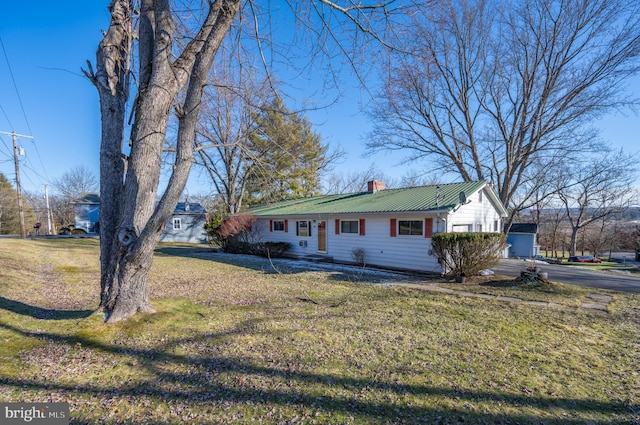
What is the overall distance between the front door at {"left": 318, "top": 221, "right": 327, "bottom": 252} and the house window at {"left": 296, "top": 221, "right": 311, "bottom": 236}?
2.52 ft

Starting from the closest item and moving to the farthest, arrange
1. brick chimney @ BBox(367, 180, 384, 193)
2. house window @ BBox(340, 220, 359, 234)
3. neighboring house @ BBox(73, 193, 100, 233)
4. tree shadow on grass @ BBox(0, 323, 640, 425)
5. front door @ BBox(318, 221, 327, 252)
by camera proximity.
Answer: tree shadow on grass @ BBox(0, 323, 640, 425) → house window @ BBox(340, 220, 359, 234) → front door @ BBox(318, 221, 327, 252) → brick chimney @ BBox(367, 180, 384, 193) → neighboring house @ BBox(73, 193, 100, 233)

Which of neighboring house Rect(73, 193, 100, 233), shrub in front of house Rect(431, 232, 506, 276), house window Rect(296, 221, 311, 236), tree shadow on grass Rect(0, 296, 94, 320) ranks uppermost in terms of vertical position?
→ neighboring house Rect(73, 193, 100, 233)

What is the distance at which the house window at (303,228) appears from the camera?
15336 millimetres

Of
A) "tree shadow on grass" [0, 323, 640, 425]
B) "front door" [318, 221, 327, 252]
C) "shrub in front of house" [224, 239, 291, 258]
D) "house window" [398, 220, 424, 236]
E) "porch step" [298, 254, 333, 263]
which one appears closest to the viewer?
"tree shadow on grass" [0, 323, 640, 425]

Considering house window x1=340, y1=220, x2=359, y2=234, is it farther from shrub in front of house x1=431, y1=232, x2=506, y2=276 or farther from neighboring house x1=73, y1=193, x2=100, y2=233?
neighboring house x1=73, y1=193, x2=100, y2=233

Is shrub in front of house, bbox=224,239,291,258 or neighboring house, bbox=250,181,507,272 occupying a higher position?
neighboring house, bbox=250,181,507,272

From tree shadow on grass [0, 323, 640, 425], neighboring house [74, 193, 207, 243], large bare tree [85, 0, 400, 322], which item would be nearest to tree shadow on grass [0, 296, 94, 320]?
large bare tree [85, 0, 400, 322]

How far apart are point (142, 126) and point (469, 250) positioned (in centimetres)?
888

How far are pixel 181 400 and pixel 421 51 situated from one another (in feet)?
18.4

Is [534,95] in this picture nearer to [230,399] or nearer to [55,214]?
[230,399]

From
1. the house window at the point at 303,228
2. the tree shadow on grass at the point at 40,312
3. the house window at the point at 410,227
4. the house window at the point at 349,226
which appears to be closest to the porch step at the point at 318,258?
the house window at the point at 303,228

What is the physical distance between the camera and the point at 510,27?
1541cm

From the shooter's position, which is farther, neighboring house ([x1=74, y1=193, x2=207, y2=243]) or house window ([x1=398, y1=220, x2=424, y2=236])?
neighboring house ([x1=74, y1=193, x2=207, y2=243])

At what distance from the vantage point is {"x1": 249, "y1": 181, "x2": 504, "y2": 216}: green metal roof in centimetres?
1095
